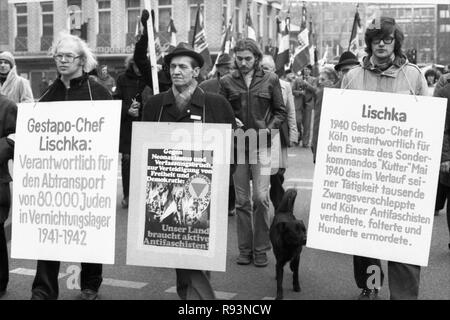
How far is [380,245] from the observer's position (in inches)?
172

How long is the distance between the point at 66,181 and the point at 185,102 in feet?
3.16

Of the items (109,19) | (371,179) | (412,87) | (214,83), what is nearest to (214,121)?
(371,179)

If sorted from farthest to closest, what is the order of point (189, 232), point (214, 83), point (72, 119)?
point (214, 83) < point (72, 119) < point (189, 232)

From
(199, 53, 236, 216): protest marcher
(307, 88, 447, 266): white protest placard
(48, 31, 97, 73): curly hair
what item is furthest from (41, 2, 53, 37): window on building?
(307, 88, 447, 266): white protest placard

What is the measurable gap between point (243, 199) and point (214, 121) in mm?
1732

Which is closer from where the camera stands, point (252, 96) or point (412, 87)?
point (412, 87)

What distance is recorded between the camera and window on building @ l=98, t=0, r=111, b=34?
3747 centimetres

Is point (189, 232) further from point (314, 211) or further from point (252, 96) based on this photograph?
point (252, 96)

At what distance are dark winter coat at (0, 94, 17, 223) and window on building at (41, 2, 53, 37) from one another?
35.8m

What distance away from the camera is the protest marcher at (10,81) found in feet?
25.1

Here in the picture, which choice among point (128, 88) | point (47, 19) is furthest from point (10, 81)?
point (47, 19)

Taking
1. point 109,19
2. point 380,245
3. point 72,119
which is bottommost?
point 380,245

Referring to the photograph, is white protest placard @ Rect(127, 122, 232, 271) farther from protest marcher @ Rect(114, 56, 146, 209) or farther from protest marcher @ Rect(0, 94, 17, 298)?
protest marcher @ Rect(114, 56, 146, 209)

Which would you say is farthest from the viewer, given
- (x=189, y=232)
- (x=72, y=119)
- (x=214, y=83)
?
(x=214, y=83)
